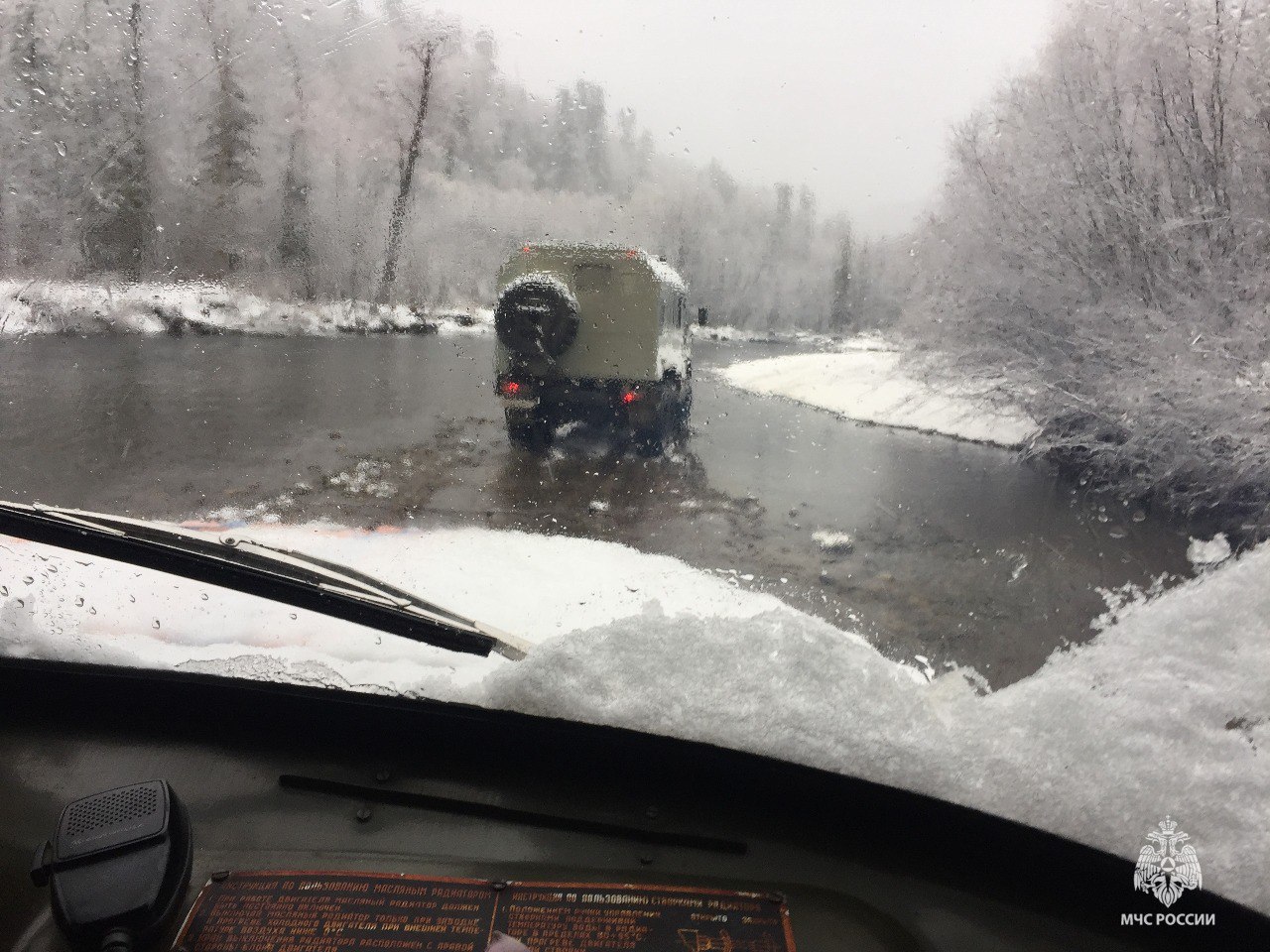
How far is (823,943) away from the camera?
4.70 ft

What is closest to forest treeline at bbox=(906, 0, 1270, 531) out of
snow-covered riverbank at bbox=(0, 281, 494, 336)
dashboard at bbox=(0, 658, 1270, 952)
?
dashboard at bbox=(0, 658, 1270, 952)

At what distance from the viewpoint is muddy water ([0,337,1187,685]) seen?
150 inches

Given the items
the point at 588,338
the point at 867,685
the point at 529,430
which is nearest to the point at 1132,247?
the point at 867,685

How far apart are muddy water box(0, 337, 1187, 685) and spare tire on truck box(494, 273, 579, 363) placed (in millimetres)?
261

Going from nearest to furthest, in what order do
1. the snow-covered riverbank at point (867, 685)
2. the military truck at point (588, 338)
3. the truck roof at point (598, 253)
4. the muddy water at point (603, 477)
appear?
the snow-covered riverbank at point (867, 685) < the truck roof at point (598, 253) < the military truck at point (588, 338) < the muddy water at point (603, 477)

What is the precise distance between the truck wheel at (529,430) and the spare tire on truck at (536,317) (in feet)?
2.38

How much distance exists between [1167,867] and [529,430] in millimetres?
4021

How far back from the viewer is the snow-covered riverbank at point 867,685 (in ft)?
5.31

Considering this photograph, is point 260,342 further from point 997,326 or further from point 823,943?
point 823,943

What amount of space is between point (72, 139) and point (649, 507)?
384cm

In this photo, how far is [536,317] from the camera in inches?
135

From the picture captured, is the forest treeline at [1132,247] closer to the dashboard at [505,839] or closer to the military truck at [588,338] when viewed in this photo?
the military truck at [588,338]

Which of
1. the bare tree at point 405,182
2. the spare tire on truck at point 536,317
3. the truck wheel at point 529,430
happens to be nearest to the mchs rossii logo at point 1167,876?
the spare tire on truck at point 536,317

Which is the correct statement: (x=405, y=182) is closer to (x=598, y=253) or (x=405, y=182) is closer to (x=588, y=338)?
(x=598, y=253)
